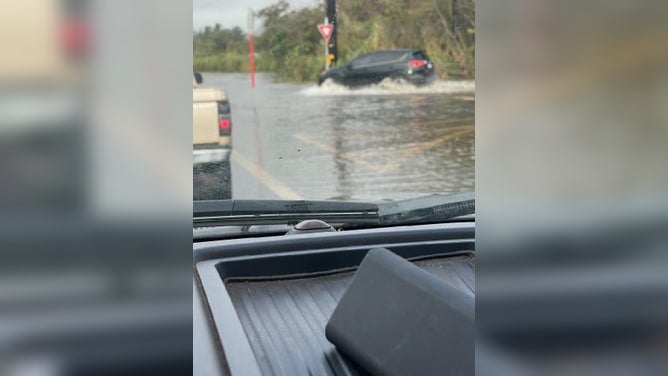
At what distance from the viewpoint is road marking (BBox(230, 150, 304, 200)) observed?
103 inches

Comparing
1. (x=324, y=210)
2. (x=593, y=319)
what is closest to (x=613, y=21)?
(x=593, y=319)

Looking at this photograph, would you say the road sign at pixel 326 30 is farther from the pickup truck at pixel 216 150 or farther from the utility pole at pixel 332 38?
the pickup truck at pixel 216 150

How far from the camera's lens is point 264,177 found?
271 centimetres

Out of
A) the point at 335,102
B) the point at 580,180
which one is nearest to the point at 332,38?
the point at 335,102

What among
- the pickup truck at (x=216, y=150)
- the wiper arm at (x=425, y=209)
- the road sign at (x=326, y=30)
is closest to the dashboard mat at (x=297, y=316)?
the wiper arm at (x=425, y=209)

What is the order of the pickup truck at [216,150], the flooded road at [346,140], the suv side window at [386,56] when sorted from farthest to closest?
1. the suv side window at [386,56]
2. the flooded road at [346,140]
3. the pickup truck at [216,150]

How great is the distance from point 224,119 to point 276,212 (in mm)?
371

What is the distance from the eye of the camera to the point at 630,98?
575mm

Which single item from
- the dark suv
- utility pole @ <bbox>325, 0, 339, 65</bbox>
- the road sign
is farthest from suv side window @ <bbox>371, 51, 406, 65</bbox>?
the road sign

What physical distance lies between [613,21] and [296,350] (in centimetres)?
152

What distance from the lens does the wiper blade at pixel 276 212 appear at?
7.78 ft

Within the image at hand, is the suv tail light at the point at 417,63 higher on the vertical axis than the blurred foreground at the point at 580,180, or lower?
higher

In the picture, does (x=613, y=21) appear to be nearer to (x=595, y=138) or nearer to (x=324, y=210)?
(x=595, y=138)

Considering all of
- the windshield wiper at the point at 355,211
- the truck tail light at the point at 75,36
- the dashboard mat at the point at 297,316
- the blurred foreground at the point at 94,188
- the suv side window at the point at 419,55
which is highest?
the suv side window at the point at 419,55
